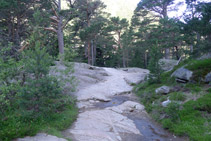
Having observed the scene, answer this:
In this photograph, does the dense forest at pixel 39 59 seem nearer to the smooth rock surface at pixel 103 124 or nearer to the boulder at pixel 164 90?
the smooth rock surface at pixel 103 124

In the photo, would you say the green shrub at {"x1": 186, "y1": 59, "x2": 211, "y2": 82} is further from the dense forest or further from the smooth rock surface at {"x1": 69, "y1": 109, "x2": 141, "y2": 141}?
the smooth rock surface at {"x1": 69, "y1": 109, "x2": 141, "y2": 141}

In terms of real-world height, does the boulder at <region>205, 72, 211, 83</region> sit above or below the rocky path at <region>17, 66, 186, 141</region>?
above

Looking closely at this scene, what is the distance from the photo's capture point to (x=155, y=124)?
8453 millimetres

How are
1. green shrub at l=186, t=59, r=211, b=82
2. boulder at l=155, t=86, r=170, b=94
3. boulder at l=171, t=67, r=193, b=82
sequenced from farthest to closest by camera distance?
boulder at l=171, t=67, r=193, b=82 < boulder at l=155, t=86, r=170, b=94 < green shrub at l=186, t=59, r=211, b=82

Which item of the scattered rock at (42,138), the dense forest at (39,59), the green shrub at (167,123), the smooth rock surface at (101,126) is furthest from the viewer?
the green shrub at (167,123)

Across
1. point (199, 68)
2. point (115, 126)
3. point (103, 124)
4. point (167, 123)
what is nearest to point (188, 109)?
point (167, 123)

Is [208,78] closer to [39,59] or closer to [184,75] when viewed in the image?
[184,75]

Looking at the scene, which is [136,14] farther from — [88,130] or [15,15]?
[88,130]

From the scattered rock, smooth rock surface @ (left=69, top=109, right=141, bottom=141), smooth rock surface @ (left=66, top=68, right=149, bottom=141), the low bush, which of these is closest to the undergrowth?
smooth rock surface @ (left=66, top=68, right=149, bottom=141)

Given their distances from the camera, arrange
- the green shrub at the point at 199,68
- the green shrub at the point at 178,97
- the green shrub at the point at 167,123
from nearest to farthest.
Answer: the green shrub at the point at 167,123, the green shrub at the point at 178,97, the green shrub at the point at 199,68

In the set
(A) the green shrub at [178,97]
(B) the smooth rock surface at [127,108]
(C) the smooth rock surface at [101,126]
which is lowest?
(B) the smooth rock surface at [127,108]

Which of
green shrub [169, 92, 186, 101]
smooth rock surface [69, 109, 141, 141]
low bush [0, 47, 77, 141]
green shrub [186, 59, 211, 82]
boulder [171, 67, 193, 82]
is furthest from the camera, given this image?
boulder [171, 67, 193, 82]

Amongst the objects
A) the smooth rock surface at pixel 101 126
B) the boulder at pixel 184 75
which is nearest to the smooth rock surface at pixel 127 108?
the smooth rock surface at pixel 101 126

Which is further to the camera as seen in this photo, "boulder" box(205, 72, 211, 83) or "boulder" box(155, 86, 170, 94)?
"boulder" box(155, 86, 170, 94)
